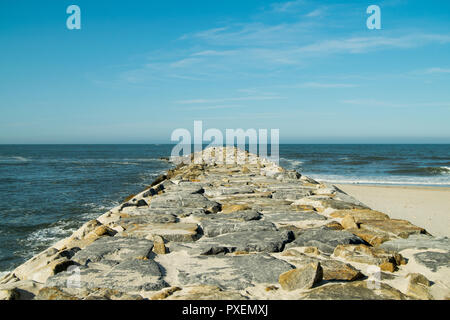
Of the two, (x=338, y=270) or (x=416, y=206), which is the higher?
(x=338, y=270)

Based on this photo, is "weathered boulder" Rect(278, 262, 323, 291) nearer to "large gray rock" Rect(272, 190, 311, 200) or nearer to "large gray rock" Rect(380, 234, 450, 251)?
"large gray rock" Rect(380, 234, 450, 251)

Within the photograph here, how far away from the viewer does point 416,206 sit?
10.5 metres

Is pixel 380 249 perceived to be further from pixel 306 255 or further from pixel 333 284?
pixel 333 284

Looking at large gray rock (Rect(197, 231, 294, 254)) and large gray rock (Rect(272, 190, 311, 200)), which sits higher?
large gray rock (Rect(272, 190, 311, 200))

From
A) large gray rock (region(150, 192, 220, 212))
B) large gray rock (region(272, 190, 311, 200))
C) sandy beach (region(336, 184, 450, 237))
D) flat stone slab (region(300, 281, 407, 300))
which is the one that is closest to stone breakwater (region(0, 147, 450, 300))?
flat stone slab (region(300, 281, 407, 300))

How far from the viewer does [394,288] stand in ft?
7.29

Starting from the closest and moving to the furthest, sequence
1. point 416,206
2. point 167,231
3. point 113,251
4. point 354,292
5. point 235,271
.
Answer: point 354,292
point 235,271
point 113,251
point 167,231
point 416,206

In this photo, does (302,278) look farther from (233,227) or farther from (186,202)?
(186,202)

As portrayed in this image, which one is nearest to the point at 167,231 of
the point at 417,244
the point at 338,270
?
the point at 338,270

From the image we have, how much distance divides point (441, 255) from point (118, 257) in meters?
2.48

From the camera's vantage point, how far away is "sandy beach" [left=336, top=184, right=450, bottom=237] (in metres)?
8.04

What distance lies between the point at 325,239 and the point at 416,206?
28.7 feet
